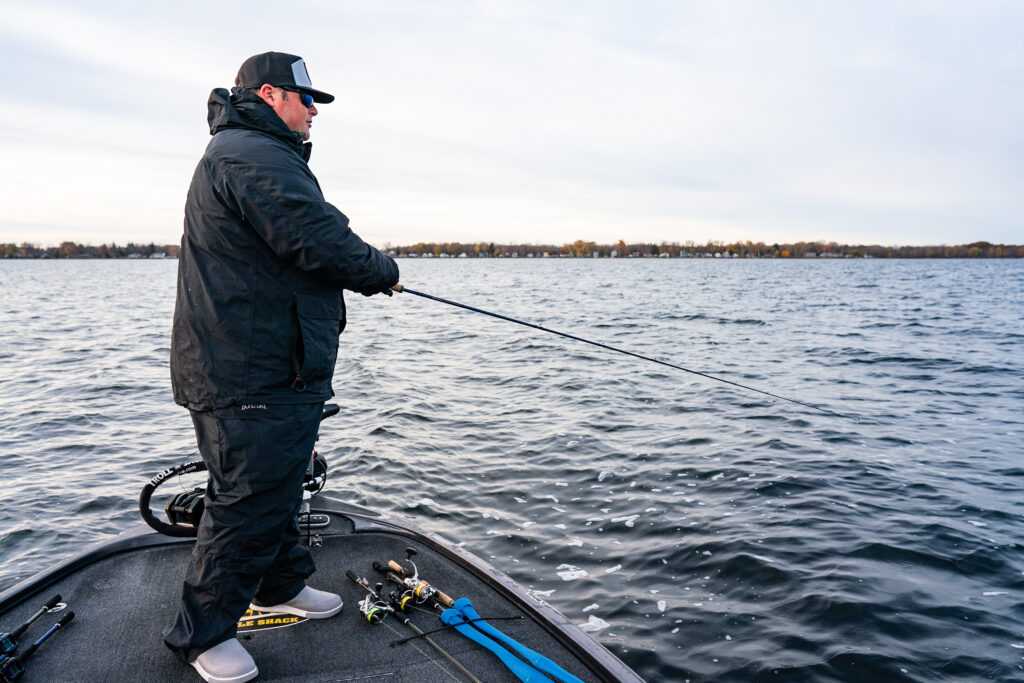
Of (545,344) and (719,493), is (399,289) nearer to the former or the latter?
(719,493)

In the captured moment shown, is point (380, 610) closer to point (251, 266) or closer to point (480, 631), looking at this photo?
point (480, 631)

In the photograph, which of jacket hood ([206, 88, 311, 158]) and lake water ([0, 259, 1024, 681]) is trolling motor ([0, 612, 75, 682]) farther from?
lake water ([0, 259, 1024, 681])

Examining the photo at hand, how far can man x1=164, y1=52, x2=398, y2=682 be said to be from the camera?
8.91 ft

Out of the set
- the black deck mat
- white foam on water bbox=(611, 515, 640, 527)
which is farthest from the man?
white foam on water bbox=(611, 515, 640, 527)

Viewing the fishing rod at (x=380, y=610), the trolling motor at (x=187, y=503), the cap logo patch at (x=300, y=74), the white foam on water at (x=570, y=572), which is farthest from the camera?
the white foam on water at (x=570, y=572)

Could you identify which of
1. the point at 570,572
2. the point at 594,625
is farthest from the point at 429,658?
the point at 570,572

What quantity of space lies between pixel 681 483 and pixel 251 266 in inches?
246

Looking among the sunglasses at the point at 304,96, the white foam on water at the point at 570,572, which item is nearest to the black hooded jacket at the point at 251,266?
the sunglasses at the point at 304,96

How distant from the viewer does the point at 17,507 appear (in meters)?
7.50

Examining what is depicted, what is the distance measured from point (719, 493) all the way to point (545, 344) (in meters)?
12.8

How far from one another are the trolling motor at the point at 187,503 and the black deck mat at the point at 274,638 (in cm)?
20

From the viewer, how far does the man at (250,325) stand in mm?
2715

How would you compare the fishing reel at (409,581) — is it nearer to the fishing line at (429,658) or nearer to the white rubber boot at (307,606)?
the fishing line at (429,658)

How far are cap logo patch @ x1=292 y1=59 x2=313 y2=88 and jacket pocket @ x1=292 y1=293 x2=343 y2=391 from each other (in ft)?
A: 2.95
